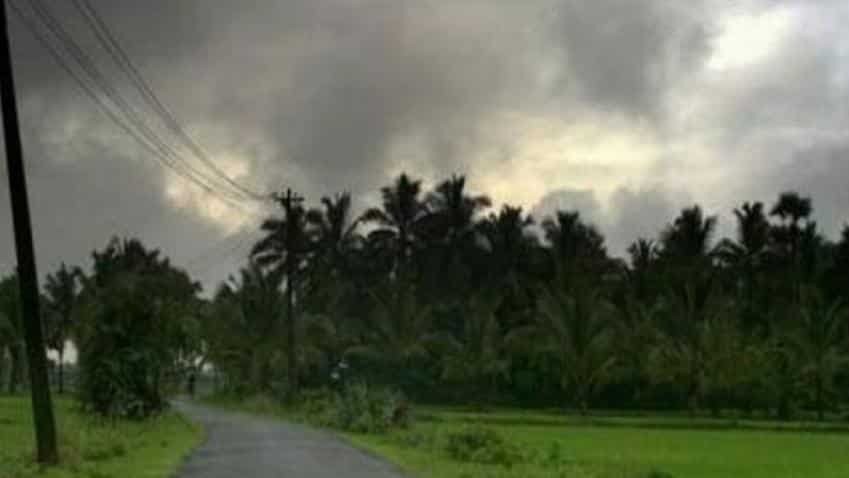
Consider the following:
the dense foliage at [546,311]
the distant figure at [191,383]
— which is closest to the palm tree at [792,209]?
the dense foliage at [546,311]

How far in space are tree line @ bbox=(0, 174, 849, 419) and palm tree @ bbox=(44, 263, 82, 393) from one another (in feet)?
26.2

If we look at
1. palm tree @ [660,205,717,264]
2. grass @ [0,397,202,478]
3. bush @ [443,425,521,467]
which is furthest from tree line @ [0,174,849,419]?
bush @ [443,425,521,467]

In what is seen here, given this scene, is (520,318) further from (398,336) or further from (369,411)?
(369,411)

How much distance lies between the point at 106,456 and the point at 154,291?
21544mm

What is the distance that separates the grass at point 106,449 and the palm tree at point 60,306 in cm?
6793

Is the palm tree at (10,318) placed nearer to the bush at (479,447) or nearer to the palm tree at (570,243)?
the palm tree at (570,243)

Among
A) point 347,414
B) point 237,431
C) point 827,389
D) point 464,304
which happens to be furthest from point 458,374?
point 237,431

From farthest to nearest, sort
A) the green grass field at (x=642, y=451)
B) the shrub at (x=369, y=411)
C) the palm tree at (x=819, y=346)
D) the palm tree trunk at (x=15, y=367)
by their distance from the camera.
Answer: the palm tree trunk at (x=15, y=367) → the palm tree at (x=819, y=346) → the shrub at (x=369, y=411) → the green grass field at (x=642, y=451)

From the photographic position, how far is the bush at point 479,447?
31.2m

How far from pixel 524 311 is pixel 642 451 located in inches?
1833

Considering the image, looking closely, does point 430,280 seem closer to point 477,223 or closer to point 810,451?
point 477,223

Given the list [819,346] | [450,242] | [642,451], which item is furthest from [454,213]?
[642,451]

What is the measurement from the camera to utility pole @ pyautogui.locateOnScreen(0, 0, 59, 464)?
83.0 feet

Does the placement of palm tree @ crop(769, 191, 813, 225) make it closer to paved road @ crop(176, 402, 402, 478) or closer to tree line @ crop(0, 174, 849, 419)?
tree line @ crop(0, 174, 849, 419)
